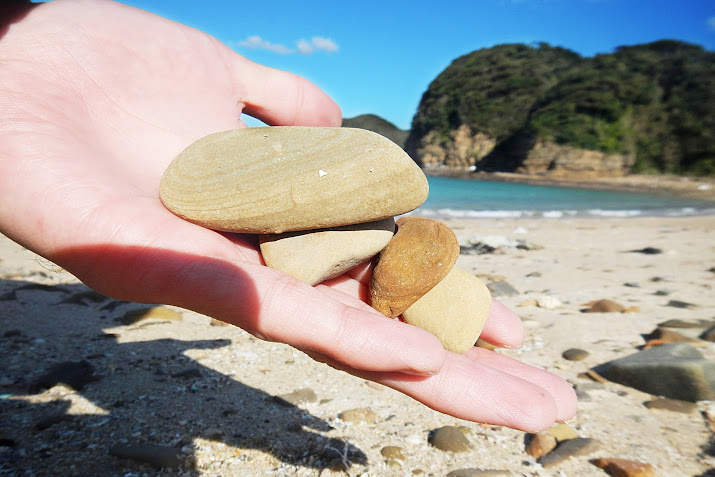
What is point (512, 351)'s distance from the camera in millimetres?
2982

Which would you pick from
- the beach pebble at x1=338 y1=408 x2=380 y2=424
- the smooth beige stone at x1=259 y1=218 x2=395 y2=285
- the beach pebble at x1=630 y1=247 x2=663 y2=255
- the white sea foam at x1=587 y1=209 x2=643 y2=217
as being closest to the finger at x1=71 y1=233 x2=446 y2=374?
the smooth beige stone at x1=259 y1=218 x2=395 y2=285

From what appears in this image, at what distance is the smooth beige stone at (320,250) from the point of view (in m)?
1.77

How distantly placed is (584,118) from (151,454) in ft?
165

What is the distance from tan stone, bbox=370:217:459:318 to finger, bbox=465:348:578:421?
0.34 metres

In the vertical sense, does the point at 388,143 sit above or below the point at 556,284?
above

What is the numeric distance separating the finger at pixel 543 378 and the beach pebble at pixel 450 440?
1.59 feet

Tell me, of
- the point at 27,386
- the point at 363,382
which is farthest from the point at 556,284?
the point at 27,386

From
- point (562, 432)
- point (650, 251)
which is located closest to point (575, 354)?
point (562, 432)

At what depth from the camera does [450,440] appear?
6.61 ft

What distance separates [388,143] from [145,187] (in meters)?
1.04

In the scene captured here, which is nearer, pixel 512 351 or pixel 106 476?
pixel 106 476

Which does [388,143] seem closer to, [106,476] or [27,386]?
[106,476]

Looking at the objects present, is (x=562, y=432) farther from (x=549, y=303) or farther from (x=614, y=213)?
(x=614, y=213)

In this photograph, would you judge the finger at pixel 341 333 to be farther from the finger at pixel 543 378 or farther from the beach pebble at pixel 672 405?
the beach pebble at pixel 672 405
